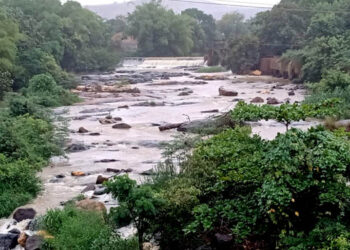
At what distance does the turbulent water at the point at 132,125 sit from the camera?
1478cm

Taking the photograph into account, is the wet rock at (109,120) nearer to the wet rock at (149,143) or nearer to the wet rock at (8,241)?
the wet rock at (149,143)

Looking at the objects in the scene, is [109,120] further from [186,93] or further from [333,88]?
[186,93]

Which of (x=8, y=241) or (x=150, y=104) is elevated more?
(x=8, y=241)

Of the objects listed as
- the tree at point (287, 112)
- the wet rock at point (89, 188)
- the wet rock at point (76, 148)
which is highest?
the tree at point (287, 112)

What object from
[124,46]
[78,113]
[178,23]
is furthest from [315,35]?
[124,46]

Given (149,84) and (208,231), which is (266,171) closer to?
(208,231)

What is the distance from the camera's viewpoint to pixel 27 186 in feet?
43.2

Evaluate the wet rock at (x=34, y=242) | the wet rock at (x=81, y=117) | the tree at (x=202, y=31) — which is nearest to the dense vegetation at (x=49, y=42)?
the wet rock at (x=81, y=117)

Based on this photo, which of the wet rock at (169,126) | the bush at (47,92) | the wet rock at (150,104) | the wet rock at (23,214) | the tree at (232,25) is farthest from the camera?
the tree at (232,25)

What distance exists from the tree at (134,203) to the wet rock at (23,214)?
169 inches

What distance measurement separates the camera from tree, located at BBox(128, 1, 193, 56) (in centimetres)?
7456

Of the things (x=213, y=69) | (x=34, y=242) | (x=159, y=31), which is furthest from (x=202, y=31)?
(x=34, y=242)

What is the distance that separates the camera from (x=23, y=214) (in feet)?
37.4

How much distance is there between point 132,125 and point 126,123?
0.50 m
